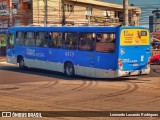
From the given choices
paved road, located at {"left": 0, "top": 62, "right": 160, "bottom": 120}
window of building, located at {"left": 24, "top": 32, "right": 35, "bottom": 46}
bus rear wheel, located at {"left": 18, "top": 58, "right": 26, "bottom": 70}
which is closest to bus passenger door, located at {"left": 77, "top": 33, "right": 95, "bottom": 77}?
paved road, located at {"left": 0, "top": 62, "right": 160, "bottom": 120}

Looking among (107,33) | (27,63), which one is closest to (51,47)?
(27,63)

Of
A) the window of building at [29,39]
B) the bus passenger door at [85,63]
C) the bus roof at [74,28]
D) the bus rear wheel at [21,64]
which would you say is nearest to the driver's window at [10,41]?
the bus roof at [74,28]

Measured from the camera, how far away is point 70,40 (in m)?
22.7

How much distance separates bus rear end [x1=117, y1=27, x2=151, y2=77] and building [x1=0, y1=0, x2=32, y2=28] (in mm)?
35925

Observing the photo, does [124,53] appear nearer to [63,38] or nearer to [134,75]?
[134,75]

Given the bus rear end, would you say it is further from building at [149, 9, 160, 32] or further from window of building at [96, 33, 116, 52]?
building at [149, 9, 160, 32]

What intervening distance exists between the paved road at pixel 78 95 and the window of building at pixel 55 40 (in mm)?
2821

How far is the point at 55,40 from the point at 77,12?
4032 centimetres

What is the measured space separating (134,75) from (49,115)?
10539mm

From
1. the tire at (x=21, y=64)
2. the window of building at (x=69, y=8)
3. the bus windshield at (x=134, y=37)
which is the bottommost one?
the tire at (x=21, y=64)

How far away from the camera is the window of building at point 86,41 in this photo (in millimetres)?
21138

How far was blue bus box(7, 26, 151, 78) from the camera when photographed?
20.0 metres

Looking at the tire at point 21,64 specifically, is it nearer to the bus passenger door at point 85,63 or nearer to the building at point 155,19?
the bus passenger door at point 85,63

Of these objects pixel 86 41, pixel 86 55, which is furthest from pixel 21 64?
pixel 86 41
